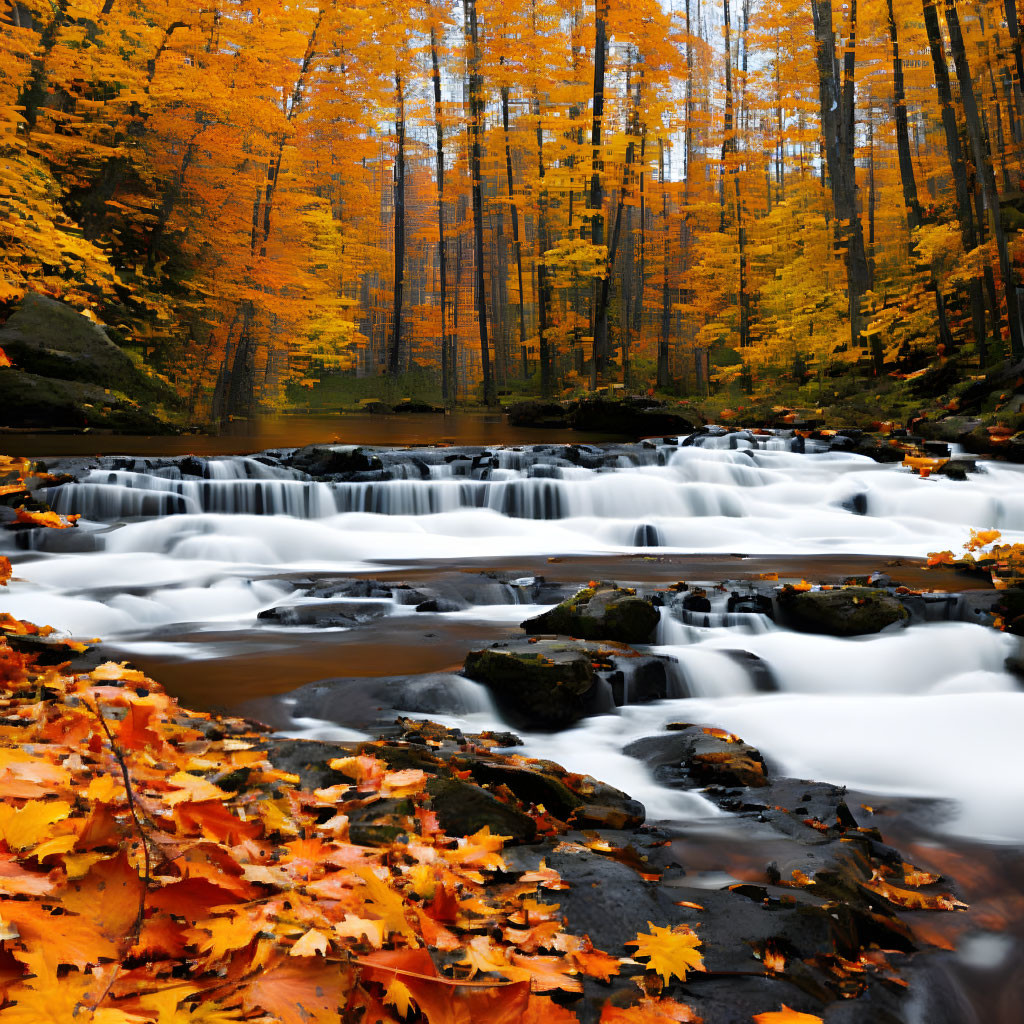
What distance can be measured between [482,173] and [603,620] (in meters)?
23.1

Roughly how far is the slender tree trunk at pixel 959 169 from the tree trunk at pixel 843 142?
270 centimetres

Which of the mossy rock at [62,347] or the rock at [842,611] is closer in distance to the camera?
the rock at [842,611]

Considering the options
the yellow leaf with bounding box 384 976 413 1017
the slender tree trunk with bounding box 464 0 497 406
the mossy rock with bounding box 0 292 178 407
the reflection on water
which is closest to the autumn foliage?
the yellow leaf with bounding box 384 976 413 1017

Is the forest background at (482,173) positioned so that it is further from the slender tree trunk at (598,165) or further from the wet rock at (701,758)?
the wet rock at (701,758)

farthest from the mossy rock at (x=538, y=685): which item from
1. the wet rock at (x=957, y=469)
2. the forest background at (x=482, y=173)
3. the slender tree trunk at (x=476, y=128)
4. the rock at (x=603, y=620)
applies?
the slender tree trunk at (x=476, y=128)

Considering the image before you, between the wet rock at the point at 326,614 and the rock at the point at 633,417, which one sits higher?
the rock at the point at 633,417

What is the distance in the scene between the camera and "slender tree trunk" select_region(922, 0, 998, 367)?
1498 cm

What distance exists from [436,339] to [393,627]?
114ft

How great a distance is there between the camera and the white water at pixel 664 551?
4.25 m

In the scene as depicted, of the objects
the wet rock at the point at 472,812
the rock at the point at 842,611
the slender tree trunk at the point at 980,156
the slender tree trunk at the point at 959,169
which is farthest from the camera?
the slender tree trunk at the point at 959,169

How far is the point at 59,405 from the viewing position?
13328mm

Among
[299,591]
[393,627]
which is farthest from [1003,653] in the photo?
[299,591]

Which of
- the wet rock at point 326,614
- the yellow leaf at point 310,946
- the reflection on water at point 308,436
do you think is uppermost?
the reflection on water at point 308,436

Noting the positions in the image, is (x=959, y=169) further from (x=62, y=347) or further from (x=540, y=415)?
(x=62, y=347)
